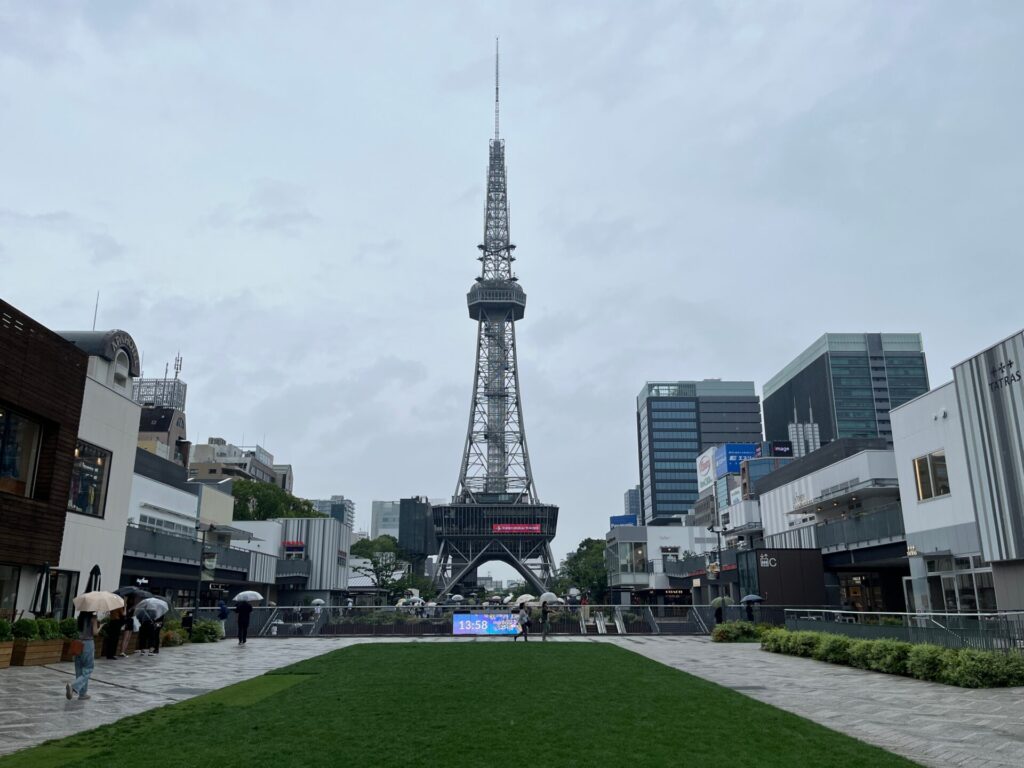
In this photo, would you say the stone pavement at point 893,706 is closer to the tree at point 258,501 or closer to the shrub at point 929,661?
the shrub at point 929,661

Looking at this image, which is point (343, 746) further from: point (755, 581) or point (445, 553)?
point (445, 553)

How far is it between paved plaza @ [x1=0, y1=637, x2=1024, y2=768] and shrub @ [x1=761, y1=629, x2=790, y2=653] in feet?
2.20

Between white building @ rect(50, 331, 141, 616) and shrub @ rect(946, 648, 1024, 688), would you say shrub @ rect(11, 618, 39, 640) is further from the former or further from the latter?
shrub @ rect(946, 648, 1024, 688)

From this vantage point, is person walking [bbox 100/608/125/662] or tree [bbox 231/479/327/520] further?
tree [bbox 231/479/327/520]

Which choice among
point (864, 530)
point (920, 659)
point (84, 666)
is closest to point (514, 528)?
point (864, 530)

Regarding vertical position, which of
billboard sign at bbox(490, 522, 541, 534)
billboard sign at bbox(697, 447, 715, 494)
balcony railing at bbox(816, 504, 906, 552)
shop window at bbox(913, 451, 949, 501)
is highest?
billboard sign at bbox(697, 447, 715, 494)

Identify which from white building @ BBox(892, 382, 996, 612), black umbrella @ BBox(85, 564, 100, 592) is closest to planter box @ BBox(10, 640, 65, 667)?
black umbrella @ BBox(85, 564, 100, 592)

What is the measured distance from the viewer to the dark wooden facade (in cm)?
2377

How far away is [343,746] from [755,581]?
33835 millimetres

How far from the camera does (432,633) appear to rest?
38938 millimetres

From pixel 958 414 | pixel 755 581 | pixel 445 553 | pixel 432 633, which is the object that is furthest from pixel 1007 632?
pixel 445 553

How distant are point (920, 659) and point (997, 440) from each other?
14.0 m

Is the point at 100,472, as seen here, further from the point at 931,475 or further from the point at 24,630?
the point at 931,475

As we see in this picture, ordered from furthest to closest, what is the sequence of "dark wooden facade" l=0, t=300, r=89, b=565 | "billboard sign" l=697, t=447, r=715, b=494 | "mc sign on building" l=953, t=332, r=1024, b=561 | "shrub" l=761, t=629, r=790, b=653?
1. "billboard sign" l=697, t=447, r=715, b=494
2. "mc sign on building" l=953, t=332, r=1024, b=561
3. "shrub" l=761, t=629, r=790, b=653
4. "dark wooden facade" l=0, t=300, r=89, b=565
